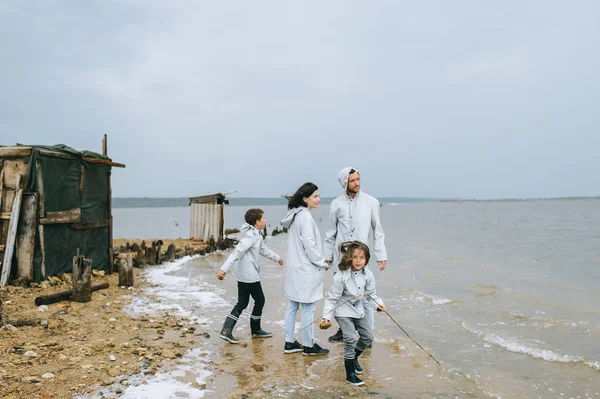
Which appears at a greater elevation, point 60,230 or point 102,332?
point 60,230

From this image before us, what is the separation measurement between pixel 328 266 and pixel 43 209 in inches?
268

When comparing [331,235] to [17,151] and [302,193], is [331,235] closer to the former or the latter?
[302,193]

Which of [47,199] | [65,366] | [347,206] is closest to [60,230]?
[47,199]

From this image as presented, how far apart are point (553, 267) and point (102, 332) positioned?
17.9 m

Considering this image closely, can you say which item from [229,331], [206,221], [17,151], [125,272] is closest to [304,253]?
[229,331]

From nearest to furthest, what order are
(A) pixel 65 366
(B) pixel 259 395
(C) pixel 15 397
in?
1. (C) pixel 15 397
2. (B) pixel 259 395
3. (A) pixel 65 366

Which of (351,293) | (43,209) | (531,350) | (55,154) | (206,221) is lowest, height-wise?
(531,350)

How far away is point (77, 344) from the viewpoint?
5598mm

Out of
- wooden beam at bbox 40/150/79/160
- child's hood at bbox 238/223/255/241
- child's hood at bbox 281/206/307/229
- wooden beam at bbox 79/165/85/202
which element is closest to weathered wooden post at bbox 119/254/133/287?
wooden beam at bbox 79/165/85/202

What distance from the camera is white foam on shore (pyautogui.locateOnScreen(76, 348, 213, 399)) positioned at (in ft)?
13.9

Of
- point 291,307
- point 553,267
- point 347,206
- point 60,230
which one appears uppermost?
point 347,206

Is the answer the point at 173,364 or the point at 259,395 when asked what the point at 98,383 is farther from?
the point at 259,395

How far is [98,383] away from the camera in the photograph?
14.6 feet

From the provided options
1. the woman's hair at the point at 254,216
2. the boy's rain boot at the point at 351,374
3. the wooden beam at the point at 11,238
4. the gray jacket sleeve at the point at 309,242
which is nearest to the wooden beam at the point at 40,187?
the wooden beam at the point at 11,238
